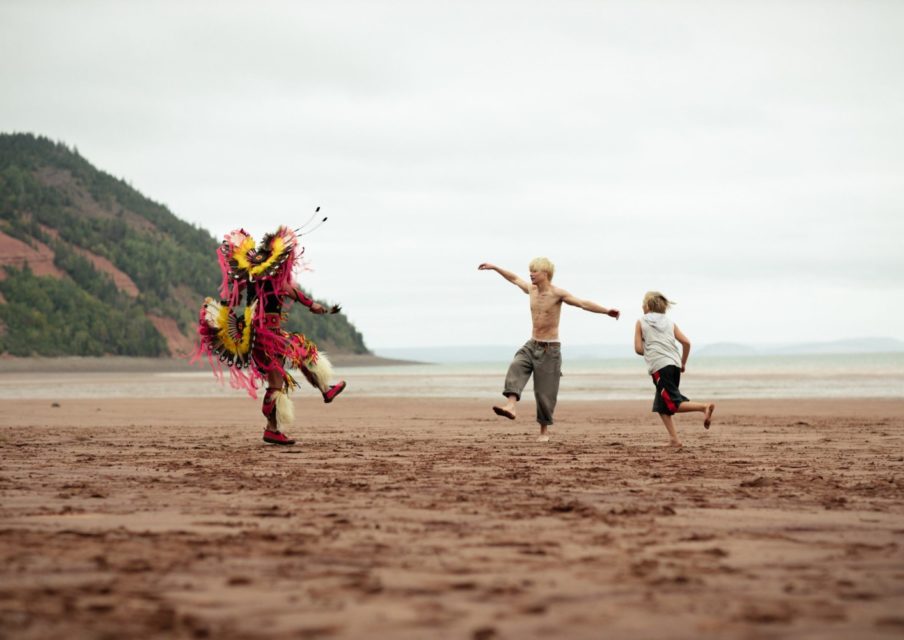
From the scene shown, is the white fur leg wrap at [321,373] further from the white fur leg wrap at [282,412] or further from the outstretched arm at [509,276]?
the outstretched arm at [509,276]

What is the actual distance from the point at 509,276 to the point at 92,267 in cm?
7519

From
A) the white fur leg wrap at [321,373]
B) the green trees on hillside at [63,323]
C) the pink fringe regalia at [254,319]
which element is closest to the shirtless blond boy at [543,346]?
the white fur leg wrap at [321,373]

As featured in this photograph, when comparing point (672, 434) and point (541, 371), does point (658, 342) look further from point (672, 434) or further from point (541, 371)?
point (541, 371)

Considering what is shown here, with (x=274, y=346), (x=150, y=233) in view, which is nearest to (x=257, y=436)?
(x=274, y=346)

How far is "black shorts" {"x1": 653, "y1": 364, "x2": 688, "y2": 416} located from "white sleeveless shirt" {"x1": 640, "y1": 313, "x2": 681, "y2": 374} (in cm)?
7

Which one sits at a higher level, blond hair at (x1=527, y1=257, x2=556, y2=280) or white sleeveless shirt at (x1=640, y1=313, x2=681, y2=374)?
blond hair at (x1=527, y1=257, x2=556, y2=280)

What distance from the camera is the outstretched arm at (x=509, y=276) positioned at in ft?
38.4

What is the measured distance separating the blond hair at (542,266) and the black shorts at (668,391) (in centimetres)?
165

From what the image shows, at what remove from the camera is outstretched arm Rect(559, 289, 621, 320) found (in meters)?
10.9

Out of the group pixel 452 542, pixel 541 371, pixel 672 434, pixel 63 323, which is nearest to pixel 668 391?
pixel 672 434

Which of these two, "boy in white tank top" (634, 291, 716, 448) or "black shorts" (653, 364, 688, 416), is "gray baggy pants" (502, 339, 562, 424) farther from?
"black shorts" (653, 364, 688, 416)

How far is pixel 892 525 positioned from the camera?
5461mm

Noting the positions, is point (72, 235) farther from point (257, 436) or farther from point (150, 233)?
point (257, 436)

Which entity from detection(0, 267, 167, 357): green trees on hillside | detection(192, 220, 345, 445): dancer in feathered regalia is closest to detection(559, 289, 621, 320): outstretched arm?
detection(192, 220, 345, 445): dancer in feathered regalia
